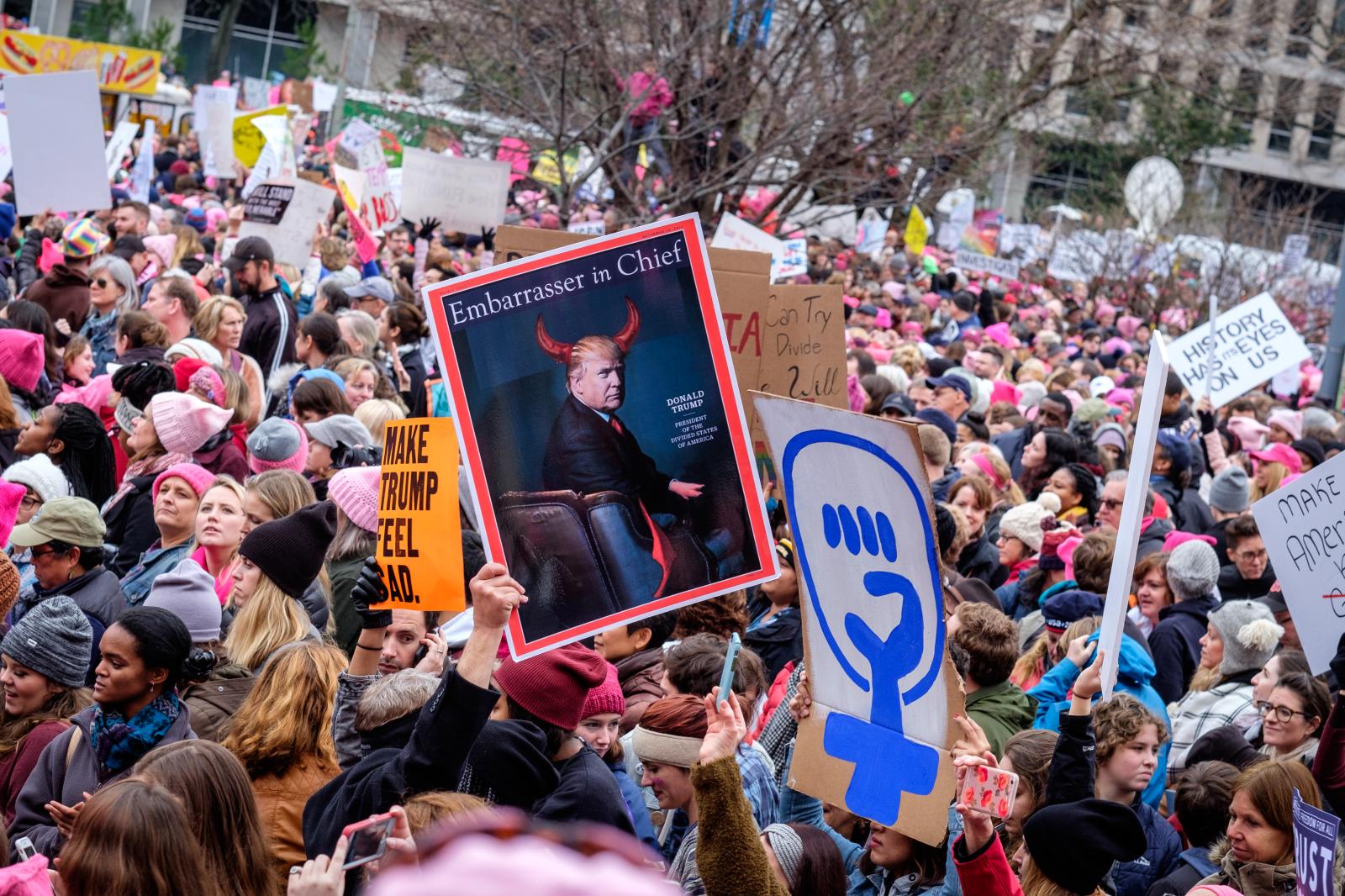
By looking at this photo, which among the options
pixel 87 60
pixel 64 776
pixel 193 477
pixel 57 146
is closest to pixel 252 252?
pixel 57 146

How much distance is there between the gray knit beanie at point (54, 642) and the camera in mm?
4344

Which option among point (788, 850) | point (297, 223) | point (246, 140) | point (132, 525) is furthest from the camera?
point (246, 140)

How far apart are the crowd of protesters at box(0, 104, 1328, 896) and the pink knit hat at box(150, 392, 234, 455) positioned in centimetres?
2

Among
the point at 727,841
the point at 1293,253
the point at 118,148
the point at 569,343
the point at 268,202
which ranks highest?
the point at 1293,253

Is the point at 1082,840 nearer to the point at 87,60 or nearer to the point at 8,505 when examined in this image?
the point at 8,505

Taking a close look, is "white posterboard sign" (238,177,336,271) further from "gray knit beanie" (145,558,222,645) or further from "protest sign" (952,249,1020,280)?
"protest sign" (952,249,1020,280)

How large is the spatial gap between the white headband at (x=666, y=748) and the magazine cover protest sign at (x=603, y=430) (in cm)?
46

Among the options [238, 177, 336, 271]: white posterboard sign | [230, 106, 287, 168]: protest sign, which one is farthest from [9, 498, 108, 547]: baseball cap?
[230, 106, 287, 168]: protest sign

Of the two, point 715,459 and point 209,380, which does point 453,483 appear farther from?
point 209,380

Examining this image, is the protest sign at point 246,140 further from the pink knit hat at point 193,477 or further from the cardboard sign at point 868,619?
the cardboard sign at point 868,619

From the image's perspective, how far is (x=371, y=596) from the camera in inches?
165

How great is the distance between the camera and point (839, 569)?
3.57 meters

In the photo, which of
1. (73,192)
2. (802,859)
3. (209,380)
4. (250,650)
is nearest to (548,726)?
(802,859)

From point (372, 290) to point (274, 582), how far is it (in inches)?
260
